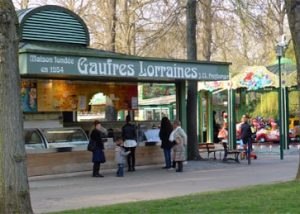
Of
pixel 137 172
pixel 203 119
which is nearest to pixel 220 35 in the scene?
pixel 203 119

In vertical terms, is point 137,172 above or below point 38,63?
below

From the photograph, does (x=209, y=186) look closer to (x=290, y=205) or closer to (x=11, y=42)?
(x=290, y=205)

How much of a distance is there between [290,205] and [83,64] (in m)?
8.26

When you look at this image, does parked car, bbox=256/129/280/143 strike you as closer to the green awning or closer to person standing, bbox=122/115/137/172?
the green awning

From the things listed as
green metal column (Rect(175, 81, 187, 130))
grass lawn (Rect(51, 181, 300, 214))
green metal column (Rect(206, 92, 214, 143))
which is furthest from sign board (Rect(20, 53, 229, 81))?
green metal column (Rect(206, 92, 214, 143))

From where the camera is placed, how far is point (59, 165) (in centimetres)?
1739

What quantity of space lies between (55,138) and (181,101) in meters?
5.52

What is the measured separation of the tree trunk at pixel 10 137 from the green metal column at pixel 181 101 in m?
13.3

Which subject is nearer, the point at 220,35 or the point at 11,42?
the point at 11,42

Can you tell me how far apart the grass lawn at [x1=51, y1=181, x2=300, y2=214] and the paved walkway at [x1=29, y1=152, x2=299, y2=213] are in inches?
57.4

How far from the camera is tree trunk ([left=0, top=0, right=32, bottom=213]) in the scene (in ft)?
27.2

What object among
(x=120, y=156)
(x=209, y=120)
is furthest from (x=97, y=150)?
(x=209, y=120)

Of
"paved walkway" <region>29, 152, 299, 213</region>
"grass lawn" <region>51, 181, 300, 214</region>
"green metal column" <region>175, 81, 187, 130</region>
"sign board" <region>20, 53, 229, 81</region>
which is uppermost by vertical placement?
"sign board" <region>20, 53, 229, 81</region>

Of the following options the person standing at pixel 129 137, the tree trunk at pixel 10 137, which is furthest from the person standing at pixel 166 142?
the tree trunk at pixel 10 137
